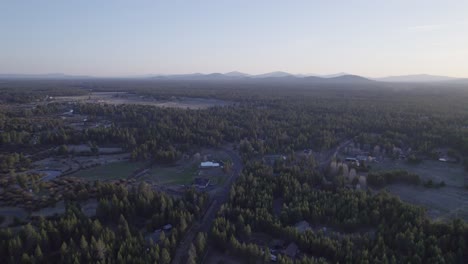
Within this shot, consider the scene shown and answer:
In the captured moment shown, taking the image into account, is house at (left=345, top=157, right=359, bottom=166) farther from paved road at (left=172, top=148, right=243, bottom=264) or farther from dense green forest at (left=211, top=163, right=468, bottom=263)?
paved road at (left=172, top=148, right=243, bottom=264)

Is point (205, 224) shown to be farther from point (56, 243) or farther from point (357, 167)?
point (357, 167)

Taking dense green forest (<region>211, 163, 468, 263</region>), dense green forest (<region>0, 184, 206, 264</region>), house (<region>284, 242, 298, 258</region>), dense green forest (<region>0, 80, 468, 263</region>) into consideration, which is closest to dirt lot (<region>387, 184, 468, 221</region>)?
dense green forest (<region>0, 80, 468, 263</region>)

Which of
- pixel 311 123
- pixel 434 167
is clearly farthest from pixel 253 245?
pixel 311 123

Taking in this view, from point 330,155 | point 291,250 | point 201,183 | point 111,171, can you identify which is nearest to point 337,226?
point 291,250

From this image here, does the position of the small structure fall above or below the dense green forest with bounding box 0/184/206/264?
below

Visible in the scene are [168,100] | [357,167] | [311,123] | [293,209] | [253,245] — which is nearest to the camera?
[253,245]

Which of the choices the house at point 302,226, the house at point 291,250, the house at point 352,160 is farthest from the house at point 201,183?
the house at point 352,160

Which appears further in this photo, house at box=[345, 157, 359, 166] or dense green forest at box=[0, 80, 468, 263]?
house at box=[345, 157, 359, 166]
